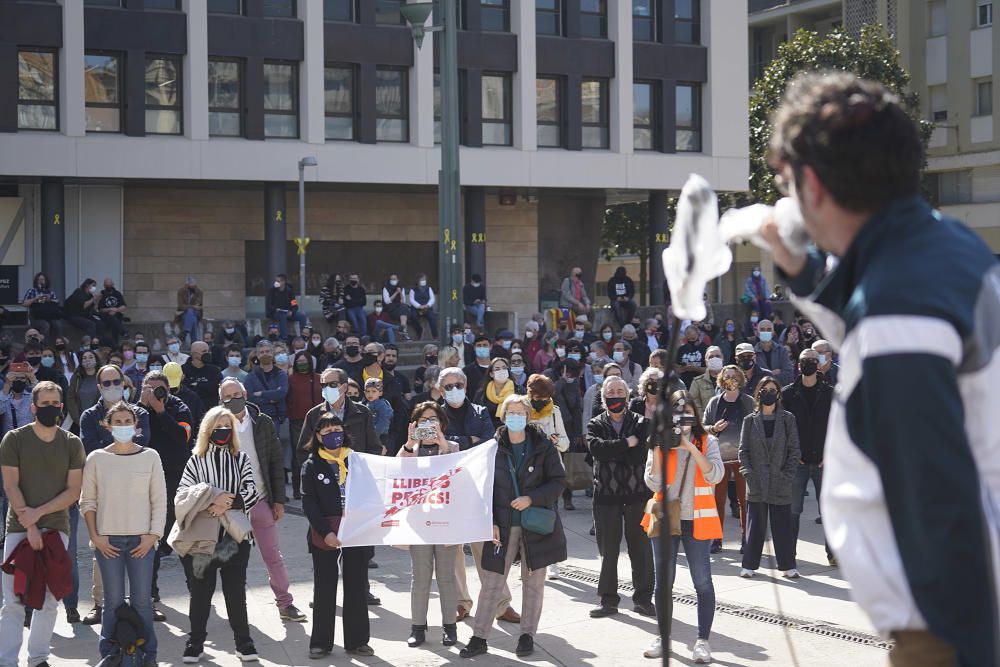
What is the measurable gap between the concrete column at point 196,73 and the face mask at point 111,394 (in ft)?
70.7

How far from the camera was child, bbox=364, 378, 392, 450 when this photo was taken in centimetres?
1428

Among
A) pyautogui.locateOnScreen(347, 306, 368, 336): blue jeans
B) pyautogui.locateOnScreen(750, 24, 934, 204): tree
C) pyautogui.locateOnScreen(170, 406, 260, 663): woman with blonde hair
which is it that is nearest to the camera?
pyautogui.locateOnScreen(170, 406, 260, 663): woman with blonde hair

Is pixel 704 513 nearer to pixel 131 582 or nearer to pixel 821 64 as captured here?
pixel 131 582

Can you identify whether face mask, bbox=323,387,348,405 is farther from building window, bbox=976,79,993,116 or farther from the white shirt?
building window, bbox=976,79,993,116

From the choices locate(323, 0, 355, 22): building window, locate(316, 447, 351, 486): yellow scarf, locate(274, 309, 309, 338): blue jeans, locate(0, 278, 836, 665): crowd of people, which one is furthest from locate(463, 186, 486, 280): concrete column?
locate(316, 447, 351, 486): yellow scarf

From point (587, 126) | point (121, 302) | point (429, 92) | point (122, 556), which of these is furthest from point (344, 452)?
point (587, 126)

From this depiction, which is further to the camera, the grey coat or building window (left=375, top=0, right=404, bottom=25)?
building window (left=375, top=0, right=404, bottom=25)

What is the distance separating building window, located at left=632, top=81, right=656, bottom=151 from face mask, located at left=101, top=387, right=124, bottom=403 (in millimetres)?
26833

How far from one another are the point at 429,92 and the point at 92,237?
9.39 metres

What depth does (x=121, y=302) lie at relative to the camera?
87.5 ft

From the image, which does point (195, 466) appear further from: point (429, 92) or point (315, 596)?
point (429, 92)

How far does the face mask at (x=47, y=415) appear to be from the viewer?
9.26 metres

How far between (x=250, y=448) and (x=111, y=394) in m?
1.48

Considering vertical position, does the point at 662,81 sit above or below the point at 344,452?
above
